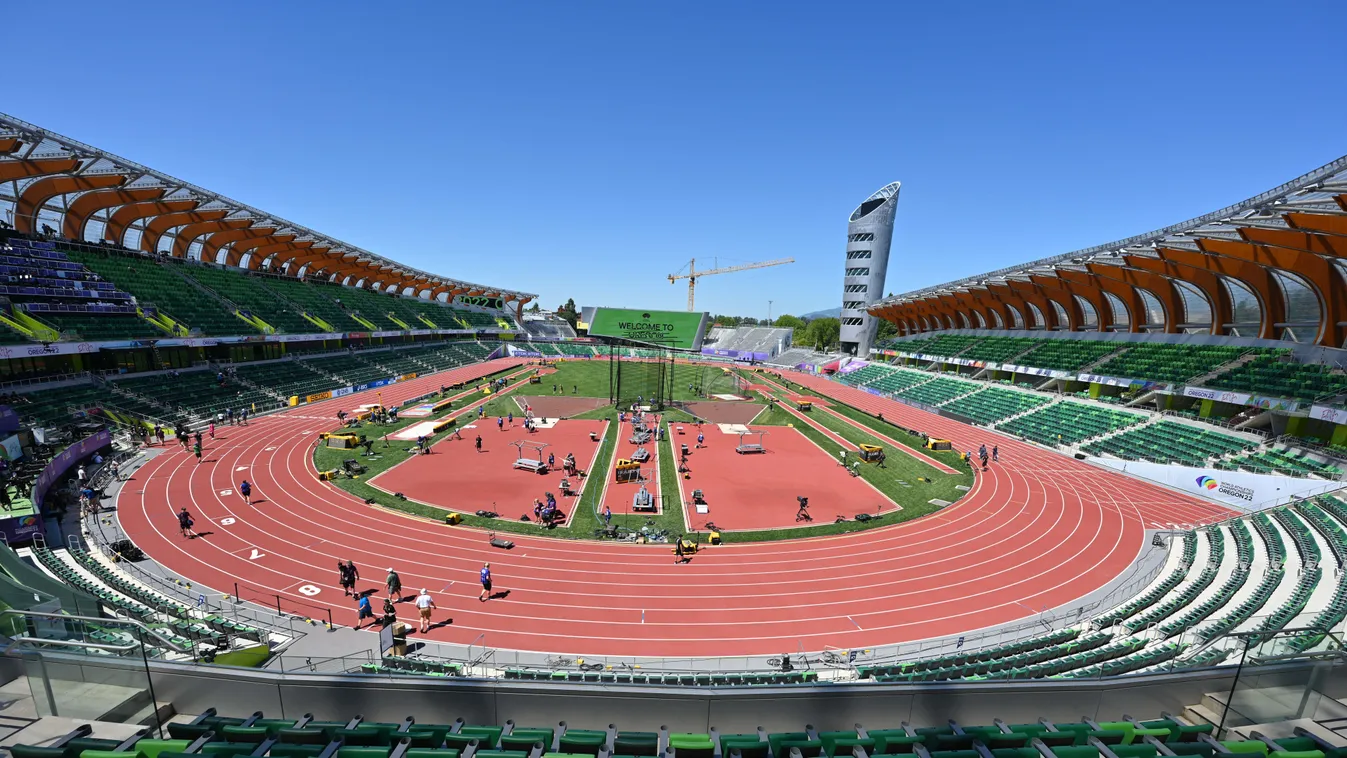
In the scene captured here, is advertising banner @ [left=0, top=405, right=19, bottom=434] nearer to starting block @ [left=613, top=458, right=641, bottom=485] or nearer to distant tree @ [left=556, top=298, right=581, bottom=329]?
starting block @ [left=613, top=458, right=641, bottom=485]

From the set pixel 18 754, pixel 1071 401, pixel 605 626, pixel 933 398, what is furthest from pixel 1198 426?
pixel 18 754

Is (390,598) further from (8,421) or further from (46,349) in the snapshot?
(46,349)

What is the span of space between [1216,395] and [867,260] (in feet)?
194

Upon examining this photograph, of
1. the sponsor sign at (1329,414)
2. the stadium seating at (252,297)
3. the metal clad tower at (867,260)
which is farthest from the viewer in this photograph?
the metal clad tower at (867,260)

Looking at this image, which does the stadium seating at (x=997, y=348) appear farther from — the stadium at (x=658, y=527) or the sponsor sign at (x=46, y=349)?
the sponsor sign at (x=46, y=349)

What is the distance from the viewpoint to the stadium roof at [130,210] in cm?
2556

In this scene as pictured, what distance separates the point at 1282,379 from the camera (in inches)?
971

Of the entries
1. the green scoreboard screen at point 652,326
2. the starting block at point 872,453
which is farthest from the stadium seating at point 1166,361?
the green scoreboard screen at point 652,326

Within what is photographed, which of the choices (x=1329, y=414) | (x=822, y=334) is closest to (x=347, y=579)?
(x=1329, y=414)

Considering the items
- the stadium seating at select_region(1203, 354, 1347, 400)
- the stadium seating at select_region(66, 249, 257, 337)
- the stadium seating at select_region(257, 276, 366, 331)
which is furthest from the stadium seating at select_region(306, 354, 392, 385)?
the stadium seating at select_region(1203, 354, 1347, 400)

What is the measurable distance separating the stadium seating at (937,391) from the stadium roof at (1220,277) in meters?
9.39

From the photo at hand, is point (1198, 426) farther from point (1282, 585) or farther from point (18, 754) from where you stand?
point (18, 754)

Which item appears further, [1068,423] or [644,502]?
[1068,423]

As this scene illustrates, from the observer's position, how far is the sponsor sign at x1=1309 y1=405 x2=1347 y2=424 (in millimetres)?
20328
